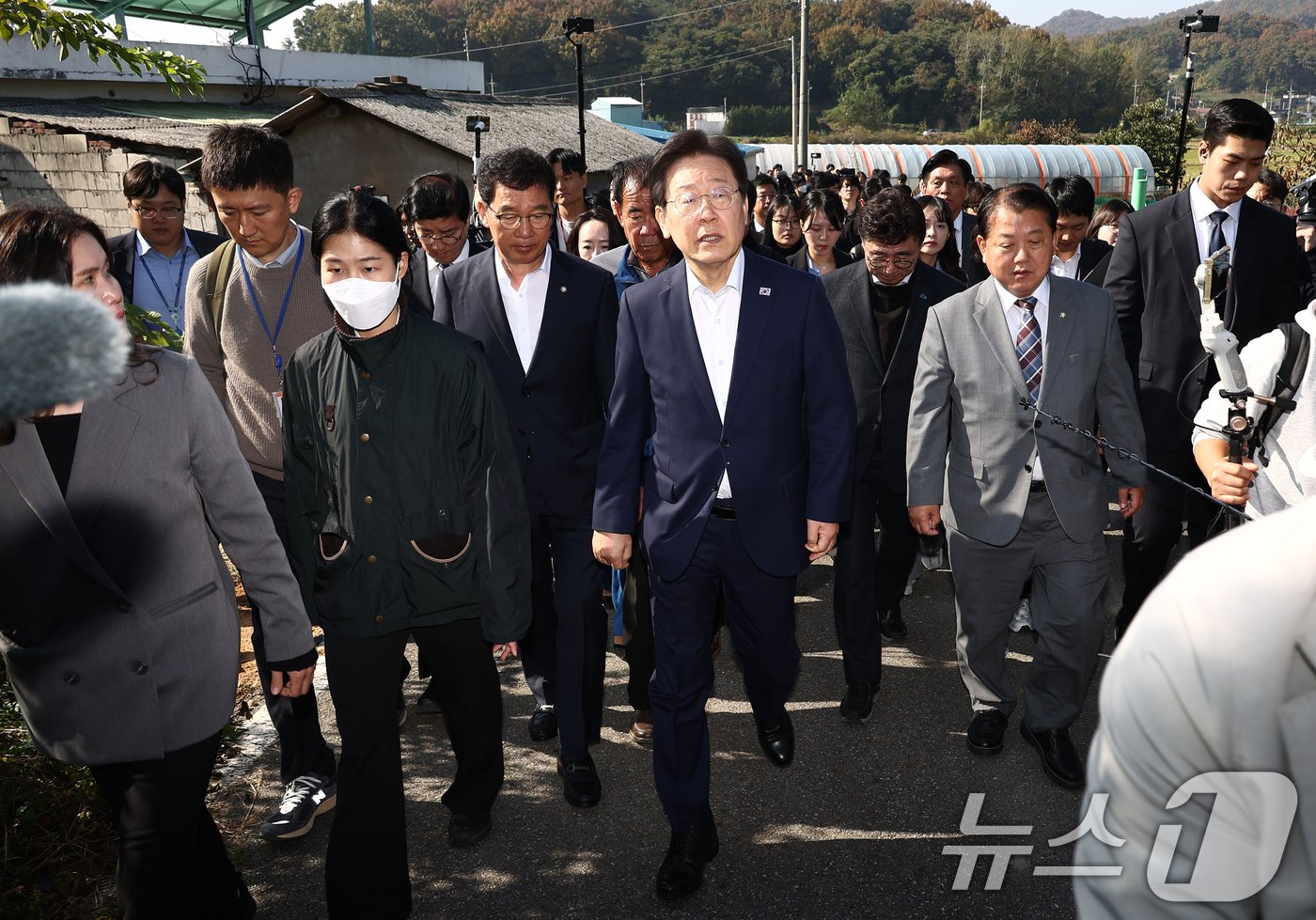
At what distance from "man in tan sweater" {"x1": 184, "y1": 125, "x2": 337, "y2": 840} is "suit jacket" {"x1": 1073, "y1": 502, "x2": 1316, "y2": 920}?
3489 millimetres

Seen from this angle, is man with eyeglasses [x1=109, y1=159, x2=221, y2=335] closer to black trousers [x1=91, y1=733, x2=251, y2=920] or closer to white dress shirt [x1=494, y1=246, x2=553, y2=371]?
white dress shirt [x1=494, y1=246, x2=553, y2=371]

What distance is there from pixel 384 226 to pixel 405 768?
241 cm

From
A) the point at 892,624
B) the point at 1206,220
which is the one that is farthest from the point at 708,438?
the point at 1206,220

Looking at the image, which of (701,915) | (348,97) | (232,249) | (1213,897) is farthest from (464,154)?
(1213,897)

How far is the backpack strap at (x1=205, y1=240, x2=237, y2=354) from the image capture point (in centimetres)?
422

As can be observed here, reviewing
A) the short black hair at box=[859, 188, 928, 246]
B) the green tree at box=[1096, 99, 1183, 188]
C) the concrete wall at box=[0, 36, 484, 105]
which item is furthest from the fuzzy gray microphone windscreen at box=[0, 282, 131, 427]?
the green tree at box=[1096, 99, 1183, 188]

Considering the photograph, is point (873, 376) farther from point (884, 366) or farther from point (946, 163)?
point (946, 163)

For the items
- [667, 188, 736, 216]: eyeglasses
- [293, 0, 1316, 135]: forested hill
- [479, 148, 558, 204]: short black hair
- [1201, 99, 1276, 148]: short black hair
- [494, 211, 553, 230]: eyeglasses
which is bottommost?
[494, 211, 553, 230]: eyeglasses

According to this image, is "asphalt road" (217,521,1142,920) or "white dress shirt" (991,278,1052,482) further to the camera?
"white dress shirt" (991,278,1052,482)

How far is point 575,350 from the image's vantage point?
4402mm

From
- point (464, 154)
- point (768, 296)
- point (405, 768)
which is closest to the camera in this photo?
point (768, 296)

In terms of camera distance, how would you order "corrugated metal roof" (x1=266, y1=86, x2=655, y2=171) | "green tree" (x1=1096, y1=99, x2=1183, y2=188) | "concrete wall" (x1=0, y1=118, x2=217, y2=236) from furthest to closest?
"green tree" (x1=1096, y1=99, x2=1183, y2=188) → "corrugated metal roof" (x1=266, y1=86, x2=655, y2=171) → "concrete wall" (x1=0, y1=118, x2=217, y2=236)

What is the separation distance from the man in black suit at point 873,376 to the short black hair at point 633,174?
1106mm

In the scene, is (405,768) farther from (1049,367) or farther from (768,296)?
(1049,367)
